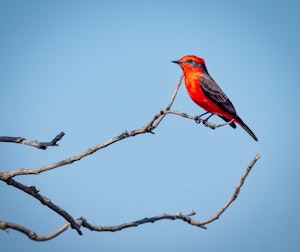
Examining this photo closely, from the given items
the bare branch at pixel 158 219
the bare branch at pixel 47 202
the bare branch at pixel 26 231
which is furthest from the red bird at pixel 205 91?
the bare branch at pixel 26 231

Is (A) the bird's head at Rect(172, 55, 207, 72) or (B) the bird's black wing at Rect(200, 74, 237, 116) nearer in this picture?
(B) the bird's black wing at Rect(200, 74, 237, 116)

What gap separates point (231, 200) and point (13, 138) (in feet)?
8.05

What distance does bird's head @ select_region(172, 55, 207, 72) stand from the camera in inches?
445

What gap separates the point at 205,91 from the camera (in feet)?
35.3

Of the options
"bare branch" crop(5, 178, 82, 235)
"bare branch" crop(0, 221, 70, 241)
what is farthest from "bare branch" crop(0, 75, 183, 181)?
"bare branch" crop(0, 221, 70, 241)

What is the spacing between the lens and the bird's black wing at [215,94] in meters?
10.8

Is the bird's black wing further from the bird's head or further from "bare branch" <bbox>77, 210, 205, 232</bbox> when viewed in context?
"bare branch" <bbox>77, 210, 205, 232</bbox>

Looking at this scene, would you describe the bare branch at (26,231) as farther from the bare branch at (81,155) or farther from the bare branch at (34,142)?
the bare branch at (34,142)

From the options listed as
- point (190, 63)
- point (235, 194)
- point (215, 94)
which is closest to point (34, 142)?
point (235, 194)

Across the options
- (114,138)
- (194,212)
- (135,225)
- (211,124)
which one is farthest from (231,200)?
(211,124)

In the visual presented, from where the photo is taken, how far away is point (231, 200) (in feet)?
13.6

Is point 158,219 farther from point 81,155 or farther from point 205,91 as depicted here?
point 205,91

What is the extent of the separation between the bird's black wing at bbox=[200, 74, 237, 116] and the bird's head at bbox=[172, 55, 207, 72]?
0.97ft

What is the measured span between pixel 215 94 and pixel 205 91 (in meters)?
0.37
